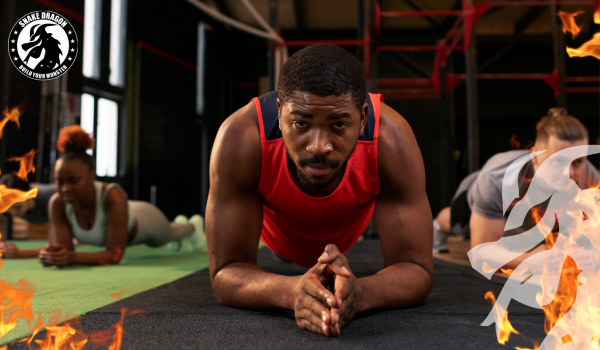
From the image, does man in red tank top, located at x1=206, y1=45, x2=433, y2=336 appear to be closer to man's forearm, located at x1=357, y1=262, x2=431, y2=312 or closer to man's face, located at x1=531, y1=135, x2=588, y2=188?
man's forearm, located at x1=357, y1=262, x2=431, y2=312

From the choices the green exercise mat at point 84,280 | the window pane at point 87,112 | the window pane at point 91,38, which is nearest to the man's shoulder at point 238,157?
the green exercise mat at point 84,280

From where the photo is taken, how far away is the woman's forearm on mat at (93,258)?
2230mm

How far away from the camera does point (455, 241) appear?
4.21 m

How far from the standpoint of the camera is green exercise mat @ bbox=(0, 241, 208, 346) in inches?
49.1

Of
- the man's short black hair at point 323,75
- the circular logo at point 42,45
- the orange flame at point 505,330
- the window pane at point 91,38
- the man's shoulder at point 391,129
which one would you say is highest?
the window pane at point 91,38

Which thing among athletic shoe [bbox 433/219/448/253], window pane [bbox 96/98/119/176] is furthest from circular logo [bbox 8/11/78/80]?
window pane [bbox 96/98/119/176]

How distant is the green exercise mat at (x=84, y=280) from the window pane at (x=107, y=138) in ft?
7.86

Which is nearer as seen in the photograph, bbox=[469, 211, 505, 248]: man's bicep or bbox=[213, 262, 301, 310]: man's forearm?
bbox=[213, 262, 301, 310]: man's forearm

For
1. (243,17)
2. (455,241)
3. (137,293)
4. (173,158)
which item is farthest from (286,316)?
(243,17)

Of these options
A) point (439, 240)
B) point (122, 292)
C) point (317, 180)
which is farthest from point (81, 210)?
point (439, 240)

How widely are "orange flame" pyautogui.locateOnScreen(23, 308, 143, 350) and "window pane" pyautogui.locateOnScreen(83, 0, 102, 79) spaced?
13.7ft

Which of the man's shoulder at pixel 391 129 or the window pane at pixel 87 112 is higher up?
the window pane at pixel 87 112

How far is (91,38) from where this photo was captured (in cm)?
466

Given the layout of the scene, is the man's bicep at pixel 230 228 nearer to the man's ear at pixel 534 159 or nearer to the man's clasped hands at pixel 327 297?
the man's clasped hands at pixel 327 297
